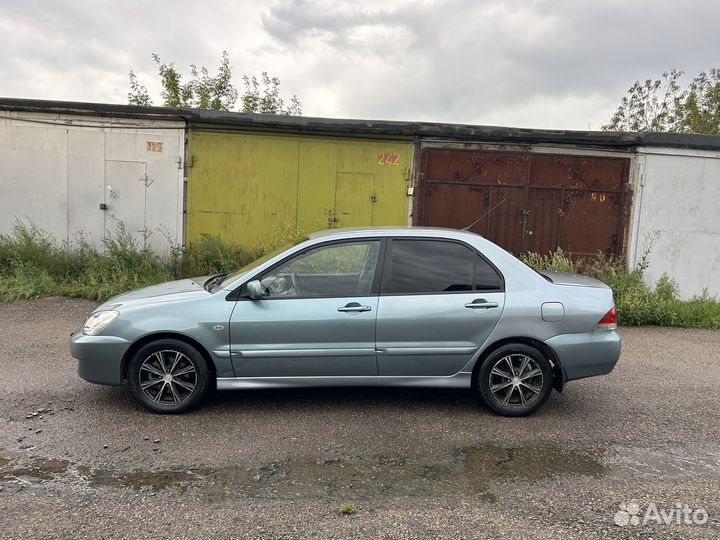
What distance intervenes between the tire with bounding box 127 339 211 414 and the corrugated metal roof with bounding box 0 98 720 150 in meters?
6.11

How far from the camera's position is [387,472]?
3.46 metres

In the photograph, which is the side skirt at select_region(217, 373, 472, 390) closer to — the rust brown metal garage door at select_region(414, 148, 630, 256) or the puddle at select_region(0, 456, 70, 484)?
the puddle at select_region(0, 456, 70, 484)

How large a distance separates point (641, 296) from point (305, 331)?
6.42 metres

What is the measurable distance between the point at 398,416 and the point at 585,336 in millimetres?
1652

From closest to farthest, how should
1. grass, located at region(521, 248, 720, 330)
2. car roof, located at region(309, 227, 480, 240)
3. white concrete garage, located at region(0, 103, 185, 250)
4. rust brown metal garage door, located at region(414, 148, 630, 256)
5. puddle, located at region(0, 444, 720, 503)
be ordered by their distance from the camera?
puddle, located at region(0, 444, 720, 503), car roof, located at region(309, 227, 480, 240), grass, located at region(521, 248, 720, 330), white concrete garage, located at region(0, 103, 185, 250), rust brown metal garage door, located at region(414, 148, 630, 256)

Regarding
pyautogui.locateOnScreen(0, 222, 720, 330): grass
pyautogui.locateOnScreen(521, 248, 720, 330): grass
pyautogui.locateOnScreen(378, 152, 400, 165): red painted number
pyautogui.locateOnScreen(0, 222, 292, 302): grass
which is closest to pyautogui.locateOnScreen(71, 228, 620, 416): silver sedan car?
pyautogui.locateOnScreen(521, 248, 720, 330): grass

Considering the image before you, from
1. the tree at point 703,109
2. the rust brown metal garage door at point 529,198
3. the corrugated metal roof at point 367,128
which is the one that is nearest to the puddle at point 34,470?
the corrugated metal roof at point 367,128

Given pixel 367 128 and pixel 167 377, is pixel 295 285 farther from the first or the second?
pixel 367 128

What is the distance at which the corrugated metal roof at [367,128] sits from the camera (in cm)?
931

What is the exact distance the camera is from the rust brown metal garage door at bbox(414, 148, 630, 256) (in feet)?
32.4

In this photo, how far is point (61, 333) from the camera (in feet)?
22.3

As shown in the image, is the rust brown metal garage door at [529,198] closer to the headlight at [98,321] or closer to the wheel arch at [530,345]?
the wheel arch at [530,345]

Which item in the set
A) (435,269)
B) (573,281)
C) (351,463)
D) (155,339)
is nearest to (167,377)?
(155,339)

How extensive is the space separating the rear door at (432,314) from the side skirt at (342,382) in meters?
0.06
